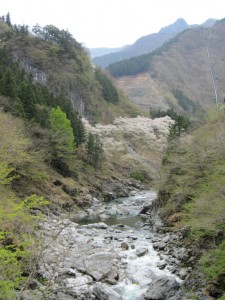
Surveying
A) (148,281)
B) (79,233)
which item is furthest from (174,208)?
(148,281)

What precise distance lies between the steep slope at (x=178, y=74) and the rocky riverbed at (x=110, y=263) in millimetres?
95185

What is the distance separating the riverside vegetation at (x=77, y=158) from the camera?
43.8ft

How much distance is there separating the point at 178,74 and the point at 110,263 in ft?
536

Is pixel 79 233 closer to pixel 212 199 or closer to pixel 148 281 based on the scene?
pixel 148 281

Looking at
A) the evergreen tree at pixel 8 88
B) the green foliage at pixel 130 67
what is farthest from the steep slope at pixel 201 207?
the green foliage at pixel 130 67

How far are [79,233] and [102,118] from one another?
5486cm

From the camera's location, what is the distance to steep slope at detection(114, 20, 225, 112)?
131750 millimetres

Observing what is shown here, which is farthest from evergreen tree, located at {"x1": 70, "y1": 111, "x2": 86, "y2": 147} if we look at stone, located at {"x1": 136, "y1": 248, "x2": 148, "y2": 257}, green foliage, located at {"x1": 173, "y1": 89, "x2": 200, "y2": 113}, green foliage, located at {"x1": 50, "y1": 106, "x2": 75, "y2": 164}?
green foliage, located at {"x1": 173, "y1": 89, "x2": 200, "y2": 113}

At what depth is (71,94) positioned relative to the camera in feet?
235

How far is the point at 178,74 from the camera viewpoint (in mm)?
170750

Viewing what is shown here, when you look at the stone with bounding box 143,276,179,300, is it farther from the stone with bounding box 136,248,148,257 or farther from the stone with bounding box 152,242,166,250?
the stone with bounding box 152,242,166,250

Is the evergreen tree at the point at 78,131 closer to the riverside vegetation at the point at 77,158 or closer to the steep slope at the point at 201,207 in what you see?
the riverside vegetation at the point at 77,158

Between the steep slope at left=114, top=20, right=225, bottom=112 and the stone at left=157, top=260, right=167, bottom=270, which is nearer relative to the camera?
the stone at left=157, top=260, right=167, bottom=270

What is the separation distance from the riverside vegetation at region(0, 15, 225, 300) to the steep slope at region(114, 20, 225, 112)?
130 ft
